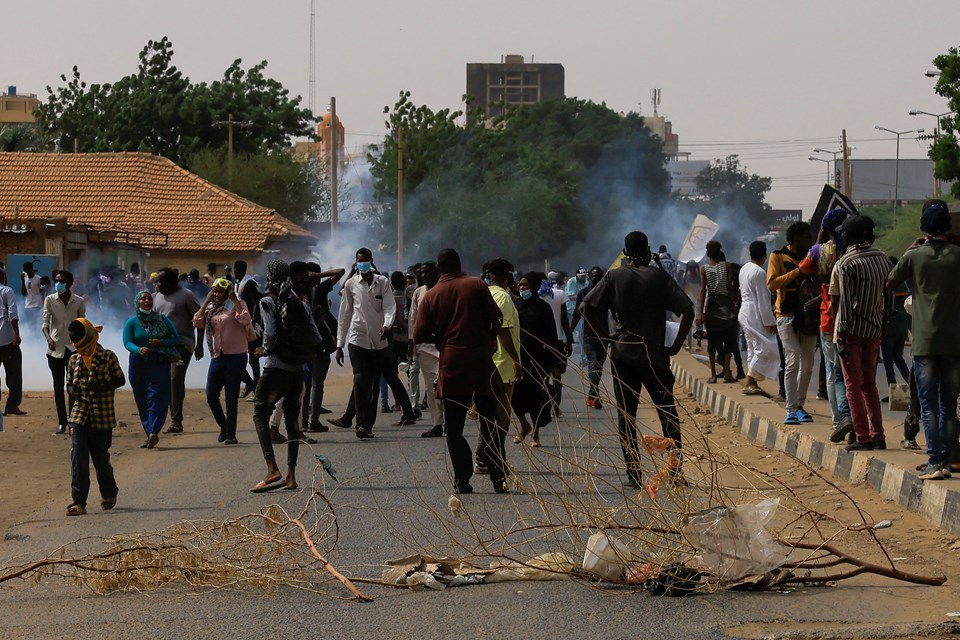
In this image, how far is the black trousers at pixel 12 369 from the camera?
17.0 m

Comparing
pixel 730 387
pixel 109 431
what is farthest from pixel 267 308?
pixel 730 387

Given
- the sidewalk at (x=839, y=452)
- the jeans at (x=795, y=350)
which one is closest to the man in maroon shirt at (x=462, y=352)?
the sidewalk at (x=839, y=452)

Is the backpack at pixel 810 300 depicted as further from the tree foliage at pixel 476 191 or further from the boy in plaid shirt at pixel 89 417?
the tree foliage at pixel 476 191

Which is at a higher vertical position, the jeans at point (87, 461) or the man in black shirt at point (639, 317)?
the man in black shirt at point (639, 317)

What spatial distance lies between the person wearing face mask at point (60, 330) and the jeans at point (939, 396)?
9.70m

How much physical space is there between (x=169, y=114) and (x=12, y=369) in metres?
52.0

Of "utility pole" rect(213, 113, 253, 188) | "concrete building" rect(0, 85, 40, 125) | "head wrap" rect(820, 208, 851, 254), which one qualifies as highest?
"concrete building" rect(0, 85, 40, 125)

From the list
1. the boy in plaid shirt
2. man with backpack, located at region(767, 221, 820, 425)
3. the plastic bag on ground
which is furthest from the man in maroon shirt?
man with backpack, located at region(767, 221, 820, 425)

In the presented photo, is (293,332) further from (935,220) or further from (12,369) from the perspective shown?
(12,369)

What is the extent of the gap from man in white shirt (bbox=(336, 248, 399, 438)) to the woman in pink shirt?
0.97 m

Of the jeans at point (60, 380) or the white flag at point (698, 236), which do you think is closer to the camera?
the jeans at point (60, 380)

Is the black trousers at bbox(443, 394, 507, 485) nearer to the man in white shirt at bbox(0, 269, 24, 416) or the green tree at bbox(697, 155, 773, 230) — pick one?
the man in white shirt at bbox(0, 269, 24, 416)

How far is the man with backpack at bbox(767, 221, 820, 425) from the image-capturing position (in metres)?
12.8

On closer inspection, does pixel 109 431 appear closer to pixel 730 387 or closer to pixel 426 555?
pixel 426 555
